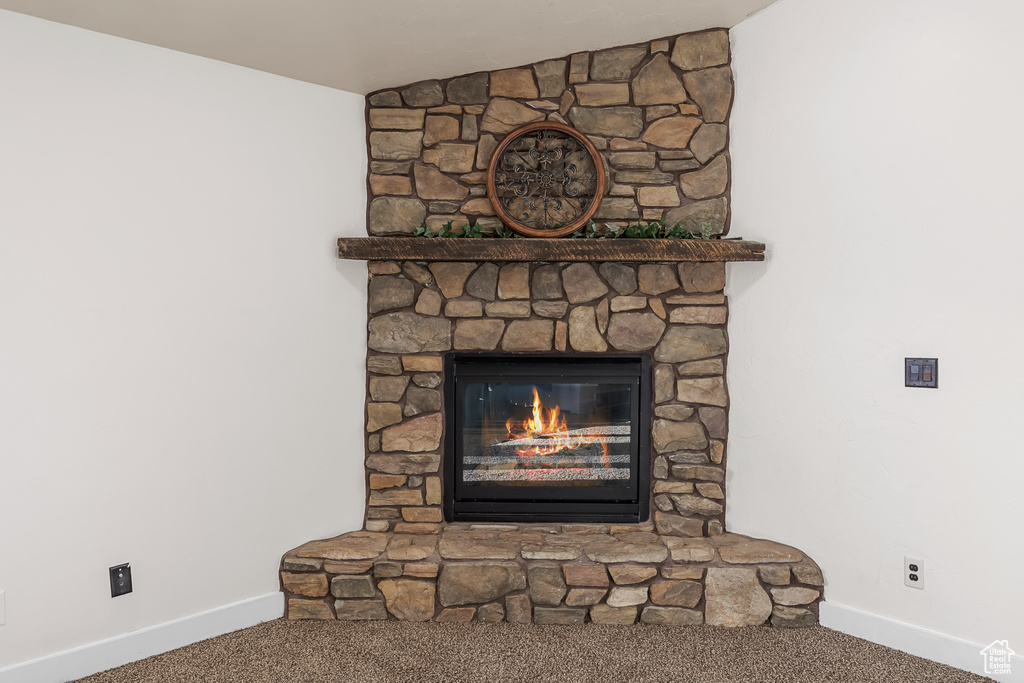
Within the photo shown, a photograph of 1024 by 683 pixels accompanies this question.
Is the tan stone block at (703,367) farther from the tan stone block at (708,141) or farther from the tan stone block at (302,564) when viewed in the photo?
the tan stone block at (302,564)

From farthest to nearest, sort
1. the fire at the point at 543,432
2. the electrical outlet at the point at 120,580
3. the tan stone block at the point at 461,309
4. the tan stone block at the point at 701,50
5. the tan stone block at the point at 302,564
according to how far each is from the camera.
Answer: the fire at the point at 543,432, the tan stone block at the point at 461,309, the tan stone block at the point at 701,50, the tan stone block at the point at 302,564, the electrical outlet at the point at 120,580

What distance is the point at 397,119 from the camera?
284cm

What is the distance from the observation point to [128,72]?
2258 mm

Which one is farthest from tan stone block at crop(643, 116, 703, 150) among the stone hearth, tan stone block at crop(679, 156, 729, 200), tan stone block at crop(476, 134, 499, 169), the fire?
the stone hearth

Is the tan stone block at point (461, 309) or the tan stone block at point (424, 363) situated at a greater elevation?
the tan stone block at point (461, 309)

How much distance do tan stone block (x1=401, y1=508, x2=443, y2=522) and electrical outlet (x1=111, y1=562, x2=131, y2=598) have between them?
110cm

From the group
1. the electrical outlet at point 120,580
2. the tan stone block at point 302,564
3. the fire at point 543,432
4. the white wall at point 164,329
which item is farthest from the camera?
the fire at point 543,432

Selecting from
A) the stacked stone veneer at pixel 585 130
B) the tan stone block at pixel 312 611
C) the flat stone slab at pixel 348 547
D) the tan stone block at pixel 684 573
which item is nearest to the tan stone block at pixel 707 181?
the stacked stone veneer at pixel 585 130

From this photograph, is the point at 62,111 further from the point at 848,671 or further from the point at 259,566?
the point at 848,671

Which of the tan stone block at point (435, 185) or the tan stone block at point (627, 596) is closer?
the tan stone block at point (627, 596)

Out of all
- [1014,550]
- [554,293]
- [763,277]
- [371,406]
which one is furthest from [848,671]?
[371,406]

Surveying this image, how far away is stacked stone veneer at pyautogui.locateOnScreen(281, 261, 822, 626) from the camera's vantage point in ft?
8.61

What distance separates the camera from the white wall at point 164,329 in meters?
2.08

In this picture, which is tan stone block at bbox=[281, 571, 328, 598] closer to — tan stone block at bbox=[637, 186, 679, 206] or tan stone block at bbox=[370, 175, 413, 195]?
Result: tan stone block at bbox=[370, 175, 413, 195]
